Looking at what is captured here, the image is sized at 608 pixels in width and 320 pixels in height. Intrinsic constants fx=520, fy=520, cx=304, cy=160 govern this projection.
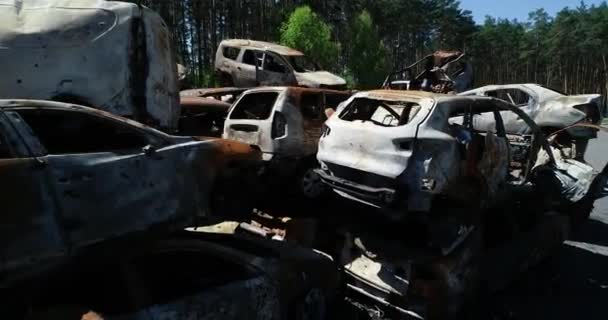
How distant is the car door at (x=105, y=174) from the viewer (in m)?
3.60

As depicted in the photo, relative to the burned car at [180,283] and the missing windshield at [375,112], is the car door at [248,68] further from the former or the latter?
the burned car at [180,283]

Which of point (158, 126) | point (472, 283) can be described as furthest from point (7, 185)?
point (472, 283)

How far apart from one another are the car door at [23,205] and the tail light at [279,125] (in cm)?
376

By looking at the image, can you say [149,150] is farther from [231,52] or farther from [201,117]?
[231,52]

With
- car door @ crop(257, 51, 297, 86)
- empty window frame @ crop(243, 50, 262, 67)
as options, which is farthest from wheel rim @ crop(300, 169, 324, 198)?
empty window frame @ crop(243, 50, 262, 67)

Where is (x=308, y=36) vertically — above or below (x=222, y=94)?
above

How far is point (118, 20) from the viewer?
588cm

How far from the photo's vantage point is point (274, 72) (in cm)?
1401

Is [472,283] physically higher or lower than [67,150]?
lower

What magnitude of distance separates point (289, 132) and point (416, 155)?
2.36 meters

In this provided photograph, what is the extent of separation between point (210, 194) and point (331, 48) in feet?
69.2

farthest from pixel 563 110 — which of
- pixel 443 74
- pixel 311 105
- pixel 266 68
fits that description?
pixel 266 68

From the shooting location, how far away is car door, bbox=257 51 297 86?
13938mm

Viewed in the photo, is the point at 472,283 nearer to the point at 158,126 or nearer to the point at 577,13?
the point at 158,126
